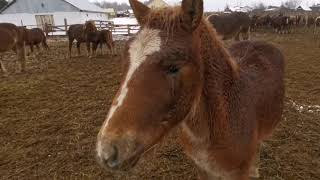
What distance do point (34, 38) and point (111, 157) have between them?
56.3 feet

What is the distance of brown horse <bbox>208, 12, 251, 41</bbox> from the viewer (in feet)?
56.8

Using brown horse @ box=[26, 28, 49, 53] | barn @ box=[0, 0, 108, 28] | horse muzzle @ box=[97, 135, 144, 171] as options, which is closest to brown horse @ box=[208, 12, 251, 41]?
brown horse @ box=[26, 28, 49, 53]

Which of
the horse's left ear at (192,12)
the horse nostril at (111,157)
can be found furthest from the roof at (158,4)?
the horse nostril at (111,157)

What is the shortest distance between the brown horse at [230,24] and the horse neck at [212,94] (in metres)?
15.1

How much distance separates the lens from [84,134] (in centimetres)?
559

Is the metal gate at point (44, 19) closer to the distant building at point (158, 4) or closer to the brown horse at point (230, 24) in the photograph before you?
the brown horse at point (230, 24)

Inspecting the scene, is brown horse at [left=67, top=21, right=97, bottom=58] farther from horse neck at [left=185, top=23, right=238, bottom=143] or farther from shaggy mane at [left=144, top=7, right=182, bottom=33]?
shaggy mane at [left=144, top=7, right=182, bottom=33]

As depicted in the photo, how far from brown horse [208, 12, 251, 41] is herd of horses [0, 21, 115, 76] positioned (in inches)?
250

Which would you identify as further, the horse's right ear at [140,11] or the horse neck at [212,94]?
the horse neck at [212,94]

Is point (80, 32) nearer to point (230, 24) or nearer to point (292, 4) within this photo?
point (230, 24)

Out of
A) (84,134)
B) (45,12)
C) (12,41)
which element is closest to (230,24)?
(12,41)

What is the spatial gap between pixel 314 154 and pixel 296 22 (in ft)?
113

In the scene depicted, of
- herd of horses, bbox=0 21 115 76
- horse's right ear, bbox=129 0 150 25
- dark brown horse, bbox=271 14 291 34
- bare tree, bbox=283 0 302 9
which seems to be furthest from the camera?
bare tree, bbox=283 0 302 9

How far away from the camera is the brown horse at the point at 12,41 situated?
11828mm
